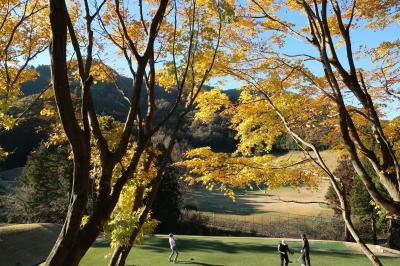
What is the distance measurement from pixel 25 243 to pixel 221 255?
38.8ft

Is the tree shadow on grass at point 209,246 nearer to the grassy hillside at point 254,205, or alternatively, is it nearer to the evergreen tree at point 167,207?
the evergreen tree at point 167,207

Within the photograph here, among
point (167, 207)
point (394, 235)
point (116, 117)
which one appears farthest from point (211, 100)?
point (116, 117)

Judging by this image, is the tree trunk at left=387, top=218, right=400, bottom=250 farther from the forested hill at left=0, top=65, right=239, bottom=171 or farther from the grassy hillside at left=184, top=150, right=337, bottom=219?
the forested hill at left=0, top=65, right=239, bottom=171

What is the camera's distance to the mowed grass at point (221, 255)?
16969mm

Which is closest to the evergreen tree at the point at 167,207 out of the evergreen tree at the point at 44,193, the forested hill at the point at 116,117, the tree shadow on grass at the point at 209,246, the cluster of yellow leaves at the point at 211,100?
the evergreen tree at the point at 44,193

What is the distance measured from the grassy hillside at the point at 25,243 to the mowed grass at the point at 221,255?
323 cm

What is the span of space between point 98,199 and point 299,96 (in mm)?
5516

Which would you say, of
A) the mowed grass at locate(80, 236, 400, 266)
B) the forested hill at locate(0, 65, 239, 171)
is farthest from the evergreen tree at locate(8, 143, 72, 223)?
the forested hill at locate(0, 65, 239, 171)

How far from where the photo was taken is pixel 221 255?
18.7 m

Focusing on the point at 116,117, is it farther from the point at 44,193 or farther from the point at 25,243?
the point at 25,243

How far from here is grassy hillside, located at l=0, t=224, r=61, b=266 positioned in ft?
64.1

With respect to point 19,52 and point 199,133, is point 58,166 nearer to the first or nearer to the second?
point 19,52

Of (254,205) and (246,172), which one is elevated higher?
(246,172)

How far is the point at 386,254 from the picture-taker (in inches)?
787
